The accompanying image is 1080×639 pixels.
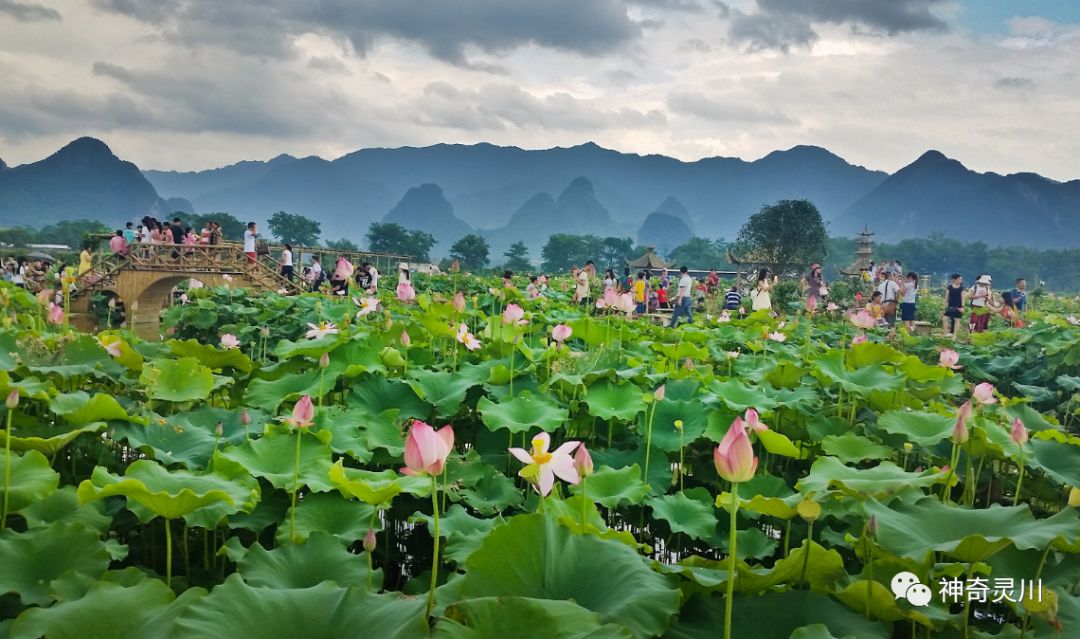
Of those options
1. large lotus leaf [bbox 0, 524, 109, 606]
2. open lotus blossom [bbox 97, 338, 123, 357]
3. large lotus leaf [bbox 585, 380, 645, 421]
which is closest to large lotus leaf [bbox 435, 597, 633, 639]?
large lotus leaf [bbox 0, 524, 109, 606]

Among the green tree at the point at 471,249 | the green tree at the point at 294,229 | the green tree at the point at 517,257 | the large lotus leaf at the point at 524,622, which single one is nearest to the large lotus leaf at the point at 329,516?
the large lotus leaf at the point at 524,622

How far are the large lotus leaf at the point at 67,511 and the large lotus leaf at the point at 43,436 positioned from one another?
0.59ft

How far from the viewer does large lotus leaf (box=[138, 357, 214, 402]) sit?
248 cm

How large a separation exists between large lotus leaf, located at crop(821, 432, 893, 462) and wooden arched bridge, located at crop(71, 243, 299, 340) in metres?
11.8

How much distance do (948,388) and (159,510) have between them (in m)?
3.07

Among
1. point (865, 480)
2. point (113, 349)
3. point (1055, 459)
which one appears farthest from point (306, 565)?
point (1055, 459)

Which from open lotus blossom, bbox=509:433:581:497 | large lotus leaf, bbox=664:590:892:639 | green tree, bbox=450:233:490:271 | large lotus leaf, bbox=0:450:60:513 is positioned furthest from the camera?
green tree, bbox=450:233:490:271

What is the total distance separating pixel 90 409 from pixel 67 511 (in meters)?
0.42

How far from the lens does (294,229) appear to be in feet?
264

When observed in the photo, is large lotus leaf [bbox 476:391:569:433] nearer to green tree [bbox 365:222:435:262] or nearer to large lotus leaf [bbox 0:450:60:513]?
large lotus leaf [bbox 0:450:60:513]

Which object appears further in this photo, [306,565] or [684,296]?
[684,296]

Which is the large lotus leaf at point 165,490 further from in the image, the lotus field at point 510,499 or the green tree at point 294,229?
the green tree at point 294,229

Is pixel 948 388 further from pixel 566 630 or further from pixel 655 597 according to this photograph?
pixel 566 630

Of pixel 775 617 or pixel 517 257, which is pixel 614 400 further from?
pixel 517 257
